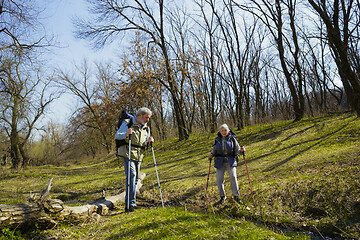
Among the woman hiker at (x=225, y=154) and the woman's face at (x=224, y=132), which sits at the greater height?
the woman's face at (x=224, y=132)

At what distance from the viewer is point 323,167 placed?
680 cm

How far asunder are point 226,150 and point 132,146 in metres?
2.74

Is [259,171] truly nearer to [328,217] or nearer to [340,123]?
[328,217]

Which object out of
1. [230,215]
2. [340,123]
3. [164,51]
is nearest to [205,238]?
[230,215]

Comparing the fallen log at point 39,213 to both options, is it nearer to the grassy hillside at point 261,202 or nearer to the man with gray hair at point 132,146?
the grassy hillside at point 261,202

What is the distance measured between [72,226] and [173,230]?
263cm

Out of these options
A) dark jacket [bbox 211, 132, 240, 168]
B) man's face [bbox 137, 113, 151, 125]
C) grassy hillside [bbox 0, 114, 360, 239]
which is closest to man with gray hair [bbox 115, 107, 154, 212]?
man's face [bbox 137, 113, 151, 125]

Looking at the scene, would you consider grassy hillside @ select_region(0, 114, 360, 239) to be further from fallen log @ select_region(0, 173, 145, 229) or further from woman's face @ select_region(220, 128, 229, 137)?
woman's face @ select_region(220, 128, 229, 137)

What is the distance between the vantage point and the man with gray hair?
5906 mm

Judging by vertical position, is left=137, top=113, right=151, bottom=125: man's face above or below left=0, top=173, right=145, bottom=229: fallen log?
above

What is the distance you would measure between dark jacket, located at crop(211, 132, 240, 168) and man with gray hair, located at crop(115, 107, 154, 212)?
2060 millimetres

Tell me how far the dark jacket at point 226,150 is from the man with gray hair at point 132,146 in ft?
6.76

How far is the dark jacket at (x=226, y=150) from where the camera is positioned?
6016 millimetres

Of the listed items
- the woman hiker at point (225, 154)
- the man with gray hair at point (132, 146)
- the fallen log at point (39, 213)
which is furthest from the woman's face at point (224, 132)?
the fallen log at point (39, 213)
